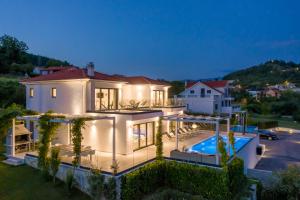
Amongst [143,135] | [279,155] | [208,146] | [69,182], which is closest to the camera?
[69,182]

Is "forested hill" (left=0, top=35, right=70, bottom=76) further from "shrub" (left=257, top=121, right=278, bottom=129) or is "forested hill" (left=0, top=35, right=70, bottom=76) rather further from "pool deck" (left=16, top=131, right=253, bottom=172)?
"shrub" (left=257, top=121, right=278, bottom=129)

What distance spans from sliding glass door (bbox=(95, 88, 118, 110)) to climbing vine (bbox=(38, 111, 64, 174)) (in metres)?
4.90

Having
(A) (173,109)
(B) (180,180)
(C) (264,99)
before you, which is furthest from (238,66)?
(B) (180,180)

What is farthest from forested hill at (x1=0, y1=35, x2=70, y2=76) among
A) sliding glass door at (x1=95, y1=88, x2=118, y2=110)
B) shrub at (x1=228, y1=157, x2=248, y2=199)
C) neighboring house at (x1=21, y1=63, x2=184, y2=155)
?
shrub at (x1=228, y1=157, x2=248, y2=199)

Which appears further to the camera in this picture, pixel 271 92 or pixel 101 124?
pixel 271 92

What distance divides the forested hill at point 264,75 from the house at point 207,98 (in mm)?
61832

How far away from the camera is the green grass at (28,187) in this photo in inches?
464

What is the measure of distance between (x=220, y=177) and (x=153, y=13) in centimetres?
4859

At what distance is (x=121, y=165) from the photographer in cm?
1393

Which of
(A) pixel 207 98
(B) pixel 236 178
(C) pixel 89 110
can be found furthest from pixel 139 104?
(A) pixel 207 98

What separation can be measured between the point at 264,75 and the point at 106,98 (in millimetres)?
120829

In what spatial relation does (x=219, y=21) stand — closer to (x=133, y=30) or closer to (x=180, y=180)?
(x=133, y=30)

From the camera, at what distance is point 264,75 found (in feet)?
400

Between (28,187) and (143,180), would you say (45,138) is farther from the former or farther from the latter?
(143,180)
